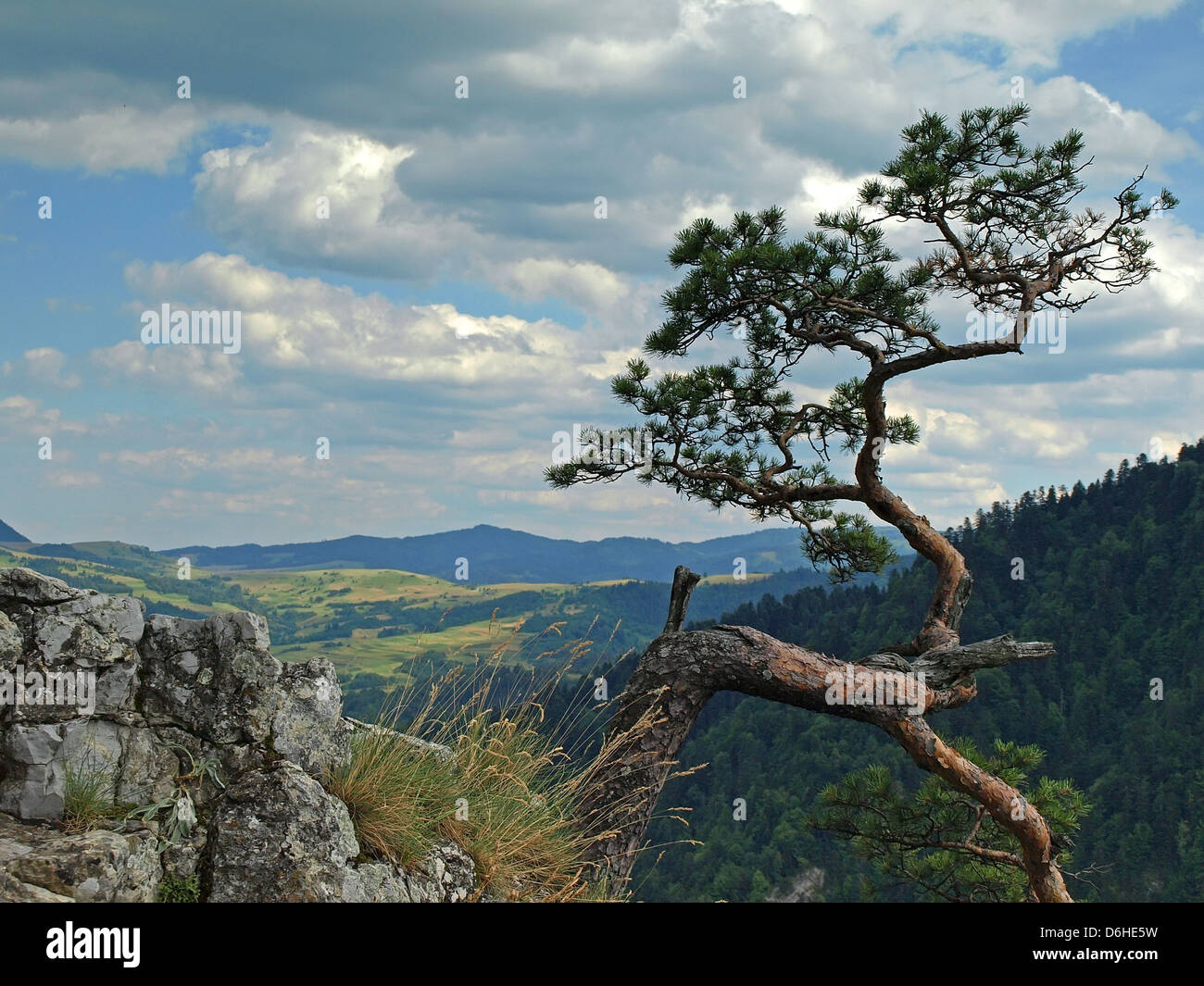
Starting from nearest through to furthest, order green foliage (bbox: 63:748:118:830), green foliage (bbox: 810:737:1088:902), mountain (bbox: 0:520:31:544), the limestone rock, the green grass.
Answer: the limestone rock
green foliage (bbox: 63:748:118:830)
the green grass
green foliage (bbox: 810:737:1088:902)
mountain (bbox: 0:520:31:544)

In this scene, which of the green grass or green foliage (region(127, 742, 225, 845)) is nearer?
green foliage (region(127, 742, 225, 845))

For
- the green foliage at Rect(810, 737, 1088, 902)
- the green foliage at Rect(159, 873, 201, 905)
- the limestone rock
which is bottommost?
the green foliage at Rect(810, 737, 1088, 902)

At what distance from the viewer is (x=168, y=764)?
14.4 feet

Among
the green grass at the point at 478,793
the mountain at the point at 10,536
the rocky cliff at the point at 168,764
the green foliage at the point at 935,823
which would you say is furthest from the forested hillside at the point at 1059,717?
the mountain at the point at 10,536

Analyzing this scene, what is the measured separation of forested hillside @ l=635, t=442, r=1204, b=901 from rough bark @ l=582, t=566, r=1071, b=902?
53099mm

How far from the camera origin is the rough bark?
6.11 metres

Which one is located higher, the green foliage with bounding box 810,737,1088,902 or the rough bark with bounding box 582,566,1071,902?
the rough bark with bounding box 582,566,1071,902

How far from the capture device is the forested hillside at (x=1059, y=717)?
57.7 meters

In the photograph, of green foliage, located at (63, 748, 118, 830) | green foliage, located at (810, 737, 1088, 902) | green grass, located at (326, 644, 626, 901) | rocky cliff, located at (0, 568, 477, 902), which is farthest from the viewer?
green foliage, located at (810, 737, 1088, 902)

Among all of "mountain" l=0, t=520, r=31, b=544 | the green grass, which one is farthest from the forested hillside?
"mountain" l=0, t=520, r=31, b=544

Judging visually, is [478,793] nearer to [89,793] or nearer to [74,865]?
[89,793]

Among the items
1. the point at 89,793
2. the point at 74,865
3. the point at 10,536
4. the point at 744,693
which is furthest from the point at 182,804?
the point at 10,536

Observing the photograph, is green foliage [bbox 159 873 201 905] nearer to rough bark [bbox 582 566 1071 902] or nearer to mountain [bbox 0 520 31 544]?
rough bark [bbox 582 566 1071 902]

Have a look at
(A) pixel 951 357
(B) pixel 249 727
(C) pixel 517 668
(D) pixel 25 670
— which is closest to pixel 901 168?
(A) pixel 951 357
